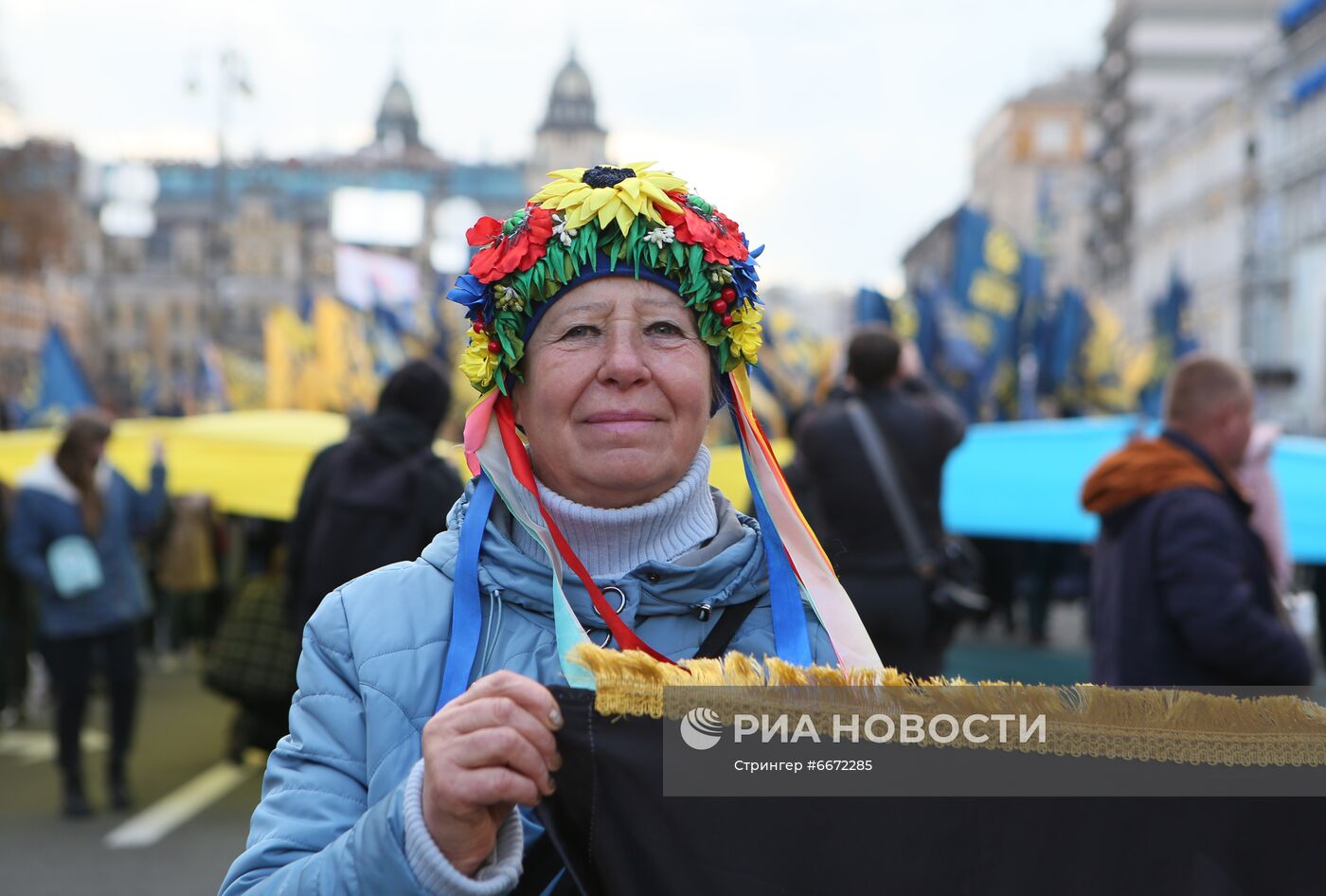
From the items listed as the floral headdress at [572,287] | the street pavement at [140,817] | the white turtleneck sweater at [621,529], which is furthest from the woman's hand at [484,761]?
the street pavement at [140,817]

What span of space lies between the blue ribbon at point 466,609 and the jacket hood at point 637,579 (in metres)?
0.02

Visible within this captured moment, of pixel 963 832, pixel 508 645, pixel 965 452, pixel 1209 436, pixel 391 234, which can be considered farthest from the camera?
pixel 391 234

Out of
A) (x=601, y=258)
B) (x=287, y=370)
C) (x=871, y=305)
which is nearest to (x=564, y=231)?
(x=601, y=258)

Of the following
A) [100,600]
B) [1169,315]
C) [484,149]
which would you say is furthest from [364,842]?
[484,149]

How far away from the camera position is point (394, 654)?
6.07ft

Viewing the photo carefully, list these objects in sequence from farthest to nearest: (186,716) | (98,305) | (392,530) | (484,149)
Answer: (484,149) → (98,305) → (186,716) → (392,530)

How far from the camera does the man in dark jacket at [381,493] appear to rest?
552 centimetres

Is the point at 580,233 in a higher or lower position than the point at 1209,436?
higher

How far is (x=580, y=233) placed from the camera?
1.94 metres

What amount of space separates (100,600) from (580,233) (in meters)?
6.06

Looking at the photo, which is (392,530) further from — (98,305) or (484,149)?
(484,149)

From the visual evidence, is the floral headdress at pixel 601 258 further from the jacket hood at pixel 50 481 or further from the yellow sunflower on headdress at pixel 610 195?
the jacket hood at pixel 50 481

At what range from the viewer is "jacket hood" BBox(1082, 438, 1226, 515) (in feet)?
13.7

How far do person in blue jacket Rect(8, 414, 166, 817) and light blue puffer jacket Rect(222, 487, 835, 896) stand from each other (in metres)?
5.76
